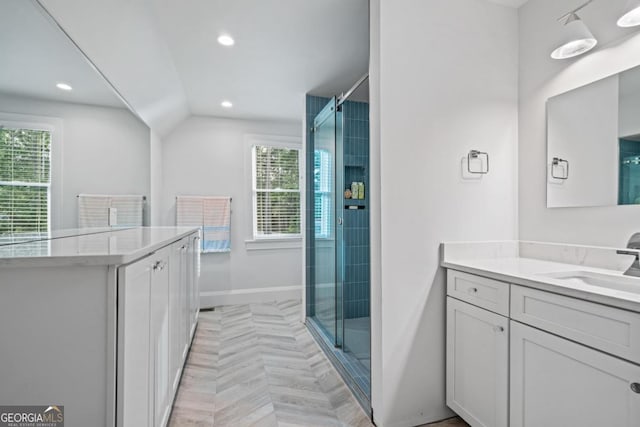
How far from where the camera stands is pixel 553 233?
1.80m

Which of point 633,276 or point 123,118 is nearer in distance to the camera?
point 633,276

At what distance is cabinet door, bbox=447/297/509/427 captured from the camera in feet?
4.56

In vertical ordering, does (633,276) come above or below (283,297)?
above

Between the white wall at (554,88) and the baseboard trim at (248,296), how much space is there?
294cm

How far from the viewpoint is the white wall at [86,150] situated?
139cm

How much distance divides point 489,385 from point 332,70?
8.31 feet

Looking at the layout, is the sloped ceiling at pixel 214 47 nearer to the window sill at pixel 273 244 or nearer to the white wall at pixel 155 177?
the white wall at pixel 155 177

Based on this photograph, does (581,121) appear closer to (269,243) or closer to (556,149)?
(556,149)

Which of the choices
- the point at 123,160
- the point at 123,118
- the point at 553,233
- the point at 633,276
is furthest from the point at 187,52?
the point at 633,276

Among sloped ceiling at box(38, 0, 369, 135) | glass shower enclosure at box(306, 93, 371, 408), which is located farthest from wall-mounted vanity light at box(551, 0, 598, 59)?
glass shower enclosure at box(306, 93, 371, 408)

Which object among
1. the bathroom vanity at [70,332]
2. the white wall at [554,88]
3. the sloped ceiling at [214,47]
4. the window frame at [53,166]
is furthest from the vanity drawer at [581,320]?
the window frame at [53,166]

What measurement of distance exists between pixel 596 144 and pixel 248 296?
143 inches

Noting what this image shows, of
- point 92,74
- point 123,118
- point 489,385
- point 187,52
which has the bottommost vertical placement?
point 489,385

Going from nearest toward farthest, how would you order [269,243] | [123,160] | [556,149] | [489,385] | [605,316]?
[605,316], [489,385], [556,149], [123,160], [269,243]
